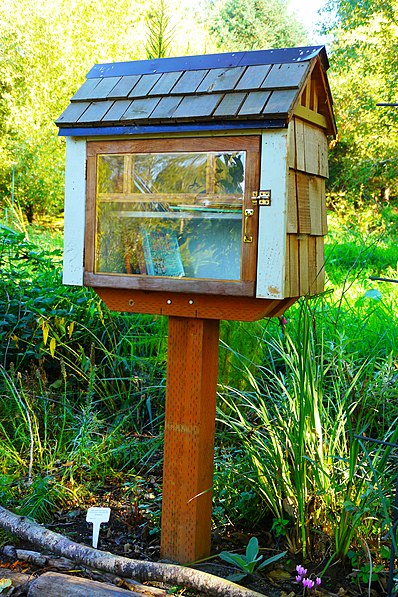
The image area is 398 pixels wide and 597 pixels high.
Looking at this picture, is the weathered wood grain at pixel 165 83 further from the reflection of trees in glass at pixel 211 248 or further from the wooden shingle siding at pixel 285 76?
the reflection of trees in glass at pixel 211 248

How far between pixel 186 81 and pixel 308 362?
3.38 feet

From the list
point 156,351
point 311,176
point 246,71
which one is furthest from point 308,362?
point 156,351

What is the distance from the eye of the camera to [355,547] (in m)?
2.40

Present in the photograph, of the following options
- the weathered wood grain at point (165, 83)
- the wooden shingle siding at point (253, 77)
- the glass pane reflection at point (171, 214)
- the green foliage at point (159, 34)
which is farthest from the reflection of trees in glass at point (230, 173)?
the green foliage at point (159, 34)

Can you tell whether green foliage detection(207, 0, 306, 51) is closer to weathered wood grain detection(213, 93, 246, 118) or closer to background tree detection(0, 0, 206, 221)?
background tree detection(0, 0, 206, 221)

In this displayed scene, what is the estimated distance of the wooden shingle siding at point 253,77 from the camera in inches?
87.7

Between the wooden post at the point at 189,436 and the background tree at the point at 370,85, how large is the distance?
7636 mm

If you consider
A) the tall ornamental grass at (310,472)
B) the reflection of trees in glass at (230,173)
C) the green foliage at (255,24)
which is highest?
the green foliage at (255,24)

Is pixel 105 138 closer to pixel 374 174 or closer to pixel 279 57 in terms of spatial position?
pixel 279 57

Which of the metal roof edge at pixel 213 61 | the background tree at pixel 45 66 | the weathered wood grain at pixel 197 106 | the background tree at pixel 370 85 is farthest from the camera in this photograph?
the background tree at pixel 45 66

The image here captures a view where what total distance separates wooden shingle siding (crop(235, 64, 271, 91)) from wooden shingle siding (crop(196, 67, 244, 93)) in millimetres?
21

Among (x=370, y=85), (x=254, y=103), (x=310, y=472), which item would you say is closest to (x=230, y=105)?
(x=254, y=103)

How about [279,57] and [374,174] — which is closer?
[279,57]

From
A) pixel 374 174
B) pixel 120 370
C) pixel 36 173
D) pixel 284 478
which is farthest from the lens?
pixel 36 173
